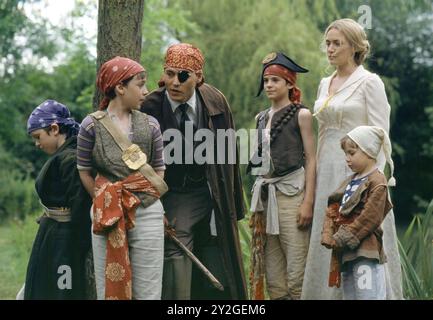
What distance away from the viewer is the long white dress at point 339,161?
263 inches

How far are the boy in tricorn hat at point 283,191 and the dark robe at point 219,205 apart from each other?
0.66 feet

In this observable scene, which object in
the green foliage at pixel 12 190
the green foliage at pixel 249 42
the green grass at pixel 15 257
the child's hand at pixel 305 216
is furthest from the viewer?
the green foliage at pixel 249 42

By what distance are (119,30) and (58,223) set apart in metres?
1.59

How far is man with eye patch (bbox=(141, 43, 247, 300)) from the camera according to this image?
6480mm

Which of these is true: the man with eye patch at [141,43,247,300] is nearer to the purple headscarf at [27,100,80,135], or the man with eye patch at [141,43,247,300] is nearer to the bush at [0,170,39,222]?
the purple headscarf at [27,100,80,135]

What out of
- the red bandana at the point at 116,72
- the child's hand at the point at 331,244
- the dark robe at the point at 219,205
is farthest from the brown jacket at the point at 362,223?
the red bandana at the point at 116,72

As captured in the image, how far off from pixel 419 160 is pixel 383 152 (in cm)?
2659

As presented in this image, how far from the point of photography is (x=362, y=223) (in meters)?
6.01

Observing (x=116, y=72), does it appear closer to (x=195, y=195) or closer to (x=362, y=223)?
(x=195, y=195)

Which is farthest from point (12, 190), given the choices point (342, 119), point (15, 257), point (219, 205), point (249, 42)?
point (342, 119)

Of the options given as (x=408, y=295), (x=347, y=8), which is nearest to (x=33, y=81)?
(x=347, y=8)

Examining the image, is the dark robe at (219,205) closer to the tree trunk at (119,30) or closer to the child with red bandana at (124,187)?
the child with red bandana at (124,187)
